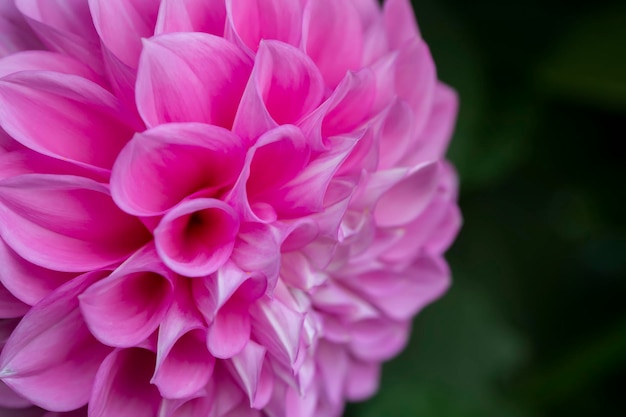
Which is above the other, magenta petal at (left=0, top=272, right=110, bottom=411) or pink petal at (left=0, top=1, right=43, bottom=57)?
pink petal at (left=0, top=1, right=43, bottom=57)

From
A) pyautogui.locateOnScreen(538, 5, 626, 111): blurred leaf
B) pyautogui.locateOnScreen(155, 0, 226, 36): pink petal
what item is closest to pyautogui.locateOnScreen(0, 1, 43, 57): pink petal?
pyautogui.locateOnScreen(155, 0, 226, 36): pink petal

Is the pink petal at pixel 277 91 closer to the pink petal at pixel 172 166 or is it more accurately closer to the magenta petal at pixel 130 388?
the pink petal at pixel 172 166

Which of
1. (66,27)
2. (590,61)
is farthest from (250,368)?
(590,61)

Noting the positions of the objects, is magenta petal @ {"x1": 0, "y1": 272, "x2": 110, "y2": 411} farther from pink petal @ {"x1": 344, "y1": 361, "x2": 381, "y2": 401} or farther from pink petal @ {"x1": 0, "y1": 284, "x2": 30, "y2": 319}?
pink petal @ {"x1": 344, "y1": 361, "x2": 381, "y2": 401}

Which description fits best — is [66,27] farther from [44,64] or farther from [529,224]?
[529,224]

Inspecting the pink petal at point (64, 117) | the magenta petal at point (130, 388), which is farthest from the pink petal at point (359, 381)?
the pink petal at point (64, 117)

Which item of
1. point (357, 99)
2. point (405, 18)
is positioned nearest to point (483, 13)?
point (405, 18)

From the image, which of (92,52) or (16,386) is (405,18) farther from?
(16,386)
